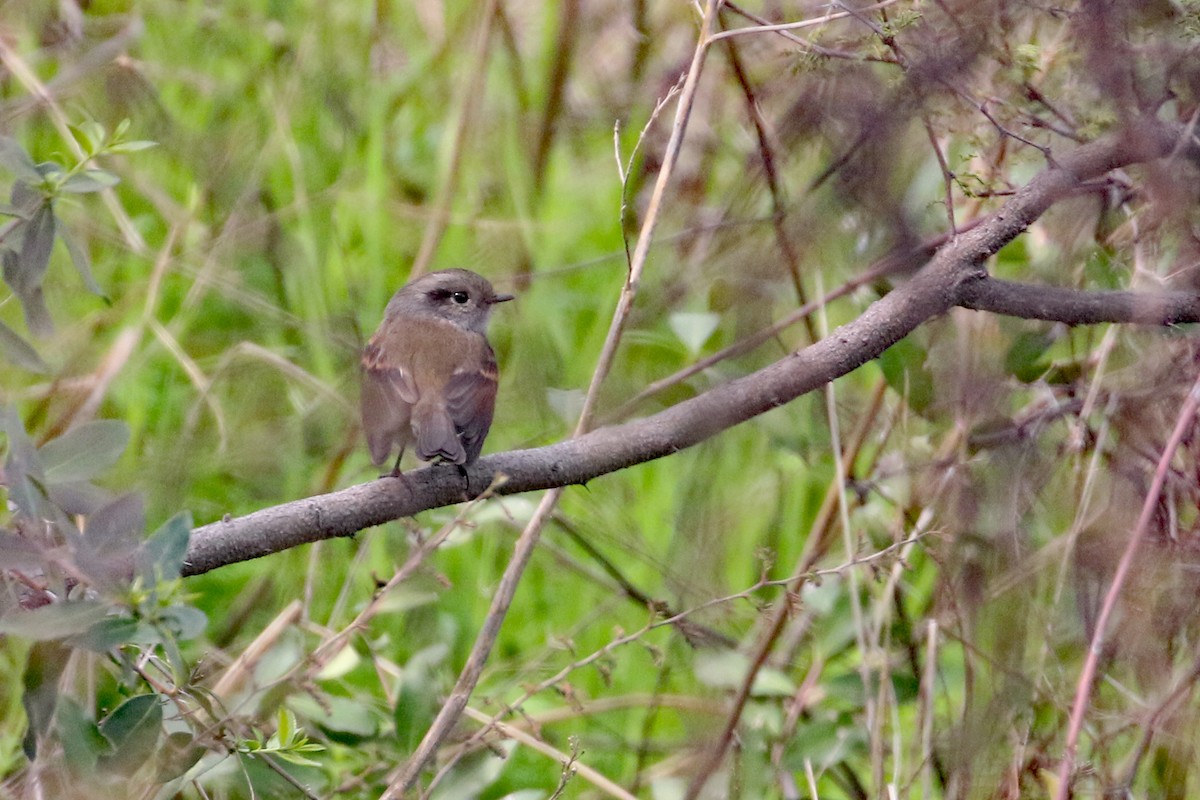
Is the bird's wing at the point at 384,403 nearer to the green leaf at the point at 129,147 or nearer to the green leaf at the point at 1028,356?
the green leaf at the point at 129,147

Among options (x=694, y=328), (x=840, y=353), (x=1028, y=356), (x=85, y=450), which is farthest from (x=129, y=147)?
(x=1028, y=356)

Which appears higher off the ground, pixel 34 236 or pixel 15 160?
pixel 15 160

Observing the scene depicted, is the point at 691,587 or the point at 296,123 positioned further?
the point at 296,123

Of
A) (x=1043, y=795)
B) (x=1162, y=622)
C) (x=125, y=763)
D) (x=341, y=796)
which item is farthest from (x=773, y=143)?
(x=125, y=763)

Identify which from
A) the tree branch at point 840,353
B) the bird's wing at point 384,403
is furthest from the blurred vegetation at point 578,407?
the bird's wing at point 384,403

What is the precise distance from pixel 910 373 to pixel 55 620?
2.29 metres

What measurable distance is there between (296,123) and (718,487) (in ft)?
8.68

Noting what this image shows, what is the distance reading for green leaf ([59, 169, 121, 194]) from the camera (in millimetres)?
2152

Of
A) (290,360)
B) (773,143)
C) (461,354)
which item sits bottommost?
(290,360)

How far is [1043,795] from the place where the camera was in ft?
10.9

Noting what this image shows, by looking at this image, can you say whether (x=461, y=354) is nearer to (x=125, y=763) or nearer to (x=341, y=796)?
(x=341, y=796)

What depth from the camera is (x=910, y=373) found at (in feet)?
11.3

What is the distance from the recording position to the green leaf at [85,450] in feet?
6.53

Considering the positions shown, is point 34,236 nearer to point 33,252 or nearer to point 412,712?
point 33,252
